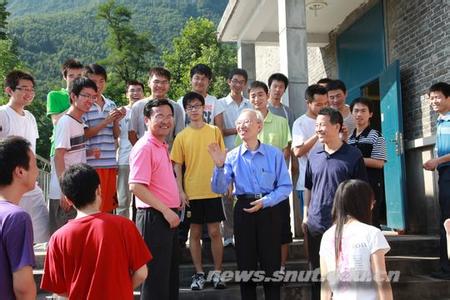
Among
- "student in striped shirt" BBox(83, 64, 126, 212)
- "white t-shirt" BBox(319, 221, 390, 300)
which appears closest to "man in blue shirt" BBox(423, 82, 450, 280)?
"white t-shirt" BBox(319, 221, 390, 300)

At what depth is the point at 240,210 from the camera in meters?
3.81

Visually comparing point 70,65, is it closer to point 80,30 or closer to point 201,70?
point 201,70

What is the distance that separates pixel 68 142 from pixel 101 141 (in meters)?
0.56

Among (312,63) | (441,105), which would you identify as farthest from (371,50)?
(441,105)

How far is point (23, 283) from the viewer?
202cm

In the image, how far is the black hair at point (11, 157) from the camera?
2.24 meters

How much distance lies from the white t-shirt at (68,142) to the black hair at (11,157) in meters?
1.71

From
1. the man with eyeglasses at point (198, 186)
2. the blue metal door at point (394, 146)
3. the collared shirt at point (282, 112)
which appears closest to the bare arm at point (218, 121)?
the collared shirt at point (282, 112)

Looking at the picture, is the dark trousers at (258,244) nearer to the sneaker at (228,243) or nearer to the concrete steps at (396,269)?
the concrete steps at (396,269)

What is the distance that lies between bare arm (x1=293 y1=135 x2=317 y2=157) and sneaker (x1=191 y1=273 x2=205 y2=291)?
145 cm

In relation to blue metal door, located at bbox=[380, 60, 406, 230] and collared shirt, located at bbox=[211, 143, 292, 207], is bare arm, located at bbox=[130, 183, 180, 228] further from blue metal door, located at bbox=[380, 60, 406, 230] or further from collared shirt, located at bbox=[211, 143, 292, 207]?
blue metal door, located at bbox=[380, 60, 406, 230]

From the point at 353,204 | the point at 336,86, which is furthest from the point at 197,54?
the point at 353,204

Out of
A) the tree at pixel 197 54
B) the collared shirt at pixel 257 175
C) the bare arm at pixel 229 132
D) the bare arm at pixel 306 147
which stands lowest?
the collared shirt at pixel 257 175

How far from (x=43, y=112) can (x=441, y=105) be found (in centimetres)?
2850
